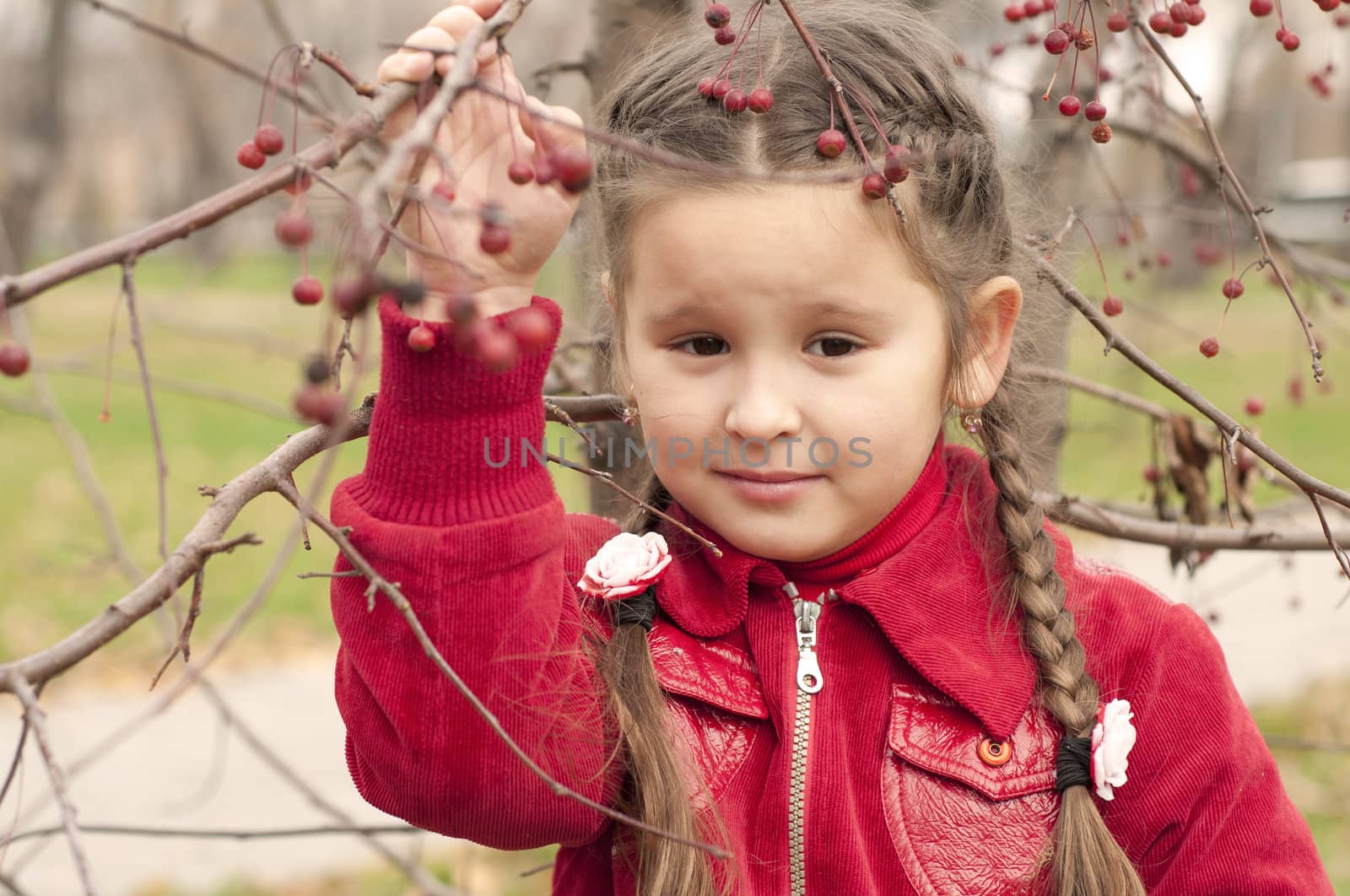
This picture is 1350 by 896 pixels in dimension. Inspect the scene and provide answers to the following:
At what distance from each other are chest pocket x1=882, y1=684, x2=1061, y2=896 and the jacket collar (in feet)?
0.13

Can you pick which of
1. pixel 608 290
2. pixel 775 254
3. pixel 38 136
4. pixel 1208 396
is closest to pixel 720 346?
pixel 775 254

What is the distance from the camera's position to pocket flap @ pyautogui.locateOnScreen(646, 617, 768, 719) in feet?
5.01

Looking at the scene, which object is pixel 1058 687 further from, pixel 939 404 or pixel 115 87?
pixel 115 87

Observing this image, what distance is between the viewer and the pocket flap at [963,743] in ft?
4.91

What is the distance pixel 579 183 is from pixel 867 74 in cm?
74

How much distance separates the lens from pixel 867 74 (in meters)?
1.53

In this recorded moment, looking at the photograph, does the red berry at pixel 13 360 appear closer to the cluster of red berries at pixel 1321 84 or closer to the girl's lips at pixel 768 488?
the girl's lips at pixel 768 488

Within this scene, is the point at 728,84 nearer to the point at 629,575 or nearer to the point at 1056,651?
the point at 629,575

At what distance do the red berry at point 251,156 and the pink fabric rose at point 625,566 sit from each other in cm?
65

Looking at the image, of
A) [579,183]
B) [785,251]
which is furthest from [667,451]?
[579,183]

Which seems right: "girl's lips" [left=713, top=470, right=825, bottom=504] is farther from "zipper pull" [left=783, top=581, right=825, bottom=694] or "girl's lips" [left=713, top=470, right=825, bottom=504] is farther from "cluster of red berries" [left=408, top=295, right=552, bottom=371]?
"cluster of red berries" [left=408, top=295, right=552, bottom=371]

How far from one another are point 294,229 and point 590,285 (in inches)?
47.5

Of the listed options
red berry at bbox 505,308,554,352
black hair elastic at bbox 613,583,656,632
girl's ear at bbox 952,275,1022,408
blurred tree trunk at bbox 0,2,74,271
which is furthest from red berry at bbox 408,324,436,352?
blurred tree trunk at bbox 0,2,74,271

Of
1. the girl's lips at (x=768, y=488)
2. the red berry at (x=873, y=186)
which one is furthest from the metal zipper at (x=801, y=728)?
the red berry at (x=873, y=186)
